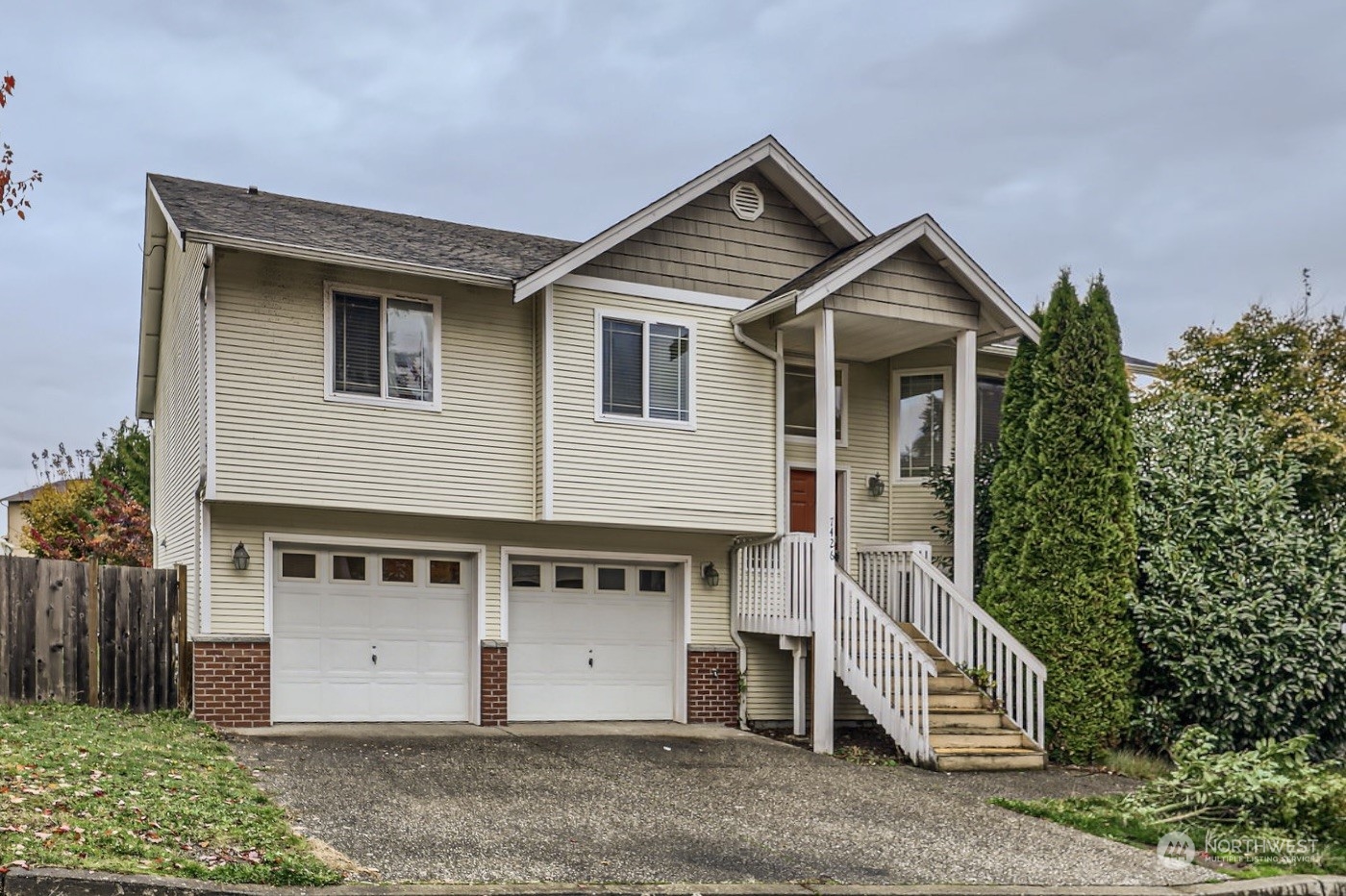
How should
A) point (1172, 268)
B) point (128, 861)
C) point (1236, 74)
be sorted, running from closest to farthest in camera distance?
point (128, 861) < point (1236, 74) < point (1172, 268)

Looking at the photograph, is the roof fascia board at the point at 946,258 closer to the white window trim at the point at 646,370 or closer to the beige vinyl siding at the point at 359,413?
the white window trim at the point at 646,370

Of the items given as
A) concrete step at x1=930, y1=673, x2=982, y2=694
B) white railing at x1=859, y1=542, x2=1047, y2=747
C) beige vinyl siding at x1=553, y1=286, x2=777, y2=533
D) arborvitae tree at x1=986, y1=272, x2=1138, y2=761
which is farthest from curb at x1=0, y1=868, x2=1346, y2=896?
beige vinyl siding at x1=553, y1=286, x2=777, y2=533

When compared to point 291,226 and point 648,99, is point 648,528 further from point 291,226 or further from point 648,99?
point 648,99

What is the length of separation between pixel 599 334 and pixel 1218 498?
7.51 meters

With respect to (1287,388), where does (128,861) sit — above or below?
below

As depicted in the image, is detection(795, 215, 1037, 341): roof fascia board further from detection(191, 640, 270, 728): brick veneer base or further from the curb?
the curb

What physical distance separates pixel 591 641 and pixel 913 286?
19.4ft

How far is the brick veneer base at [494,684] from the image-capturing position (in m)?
14.6

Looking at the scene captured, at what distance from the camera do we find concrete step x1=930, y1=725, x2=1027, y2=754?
1287cm

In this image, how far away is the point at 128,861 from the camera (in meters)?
6.34

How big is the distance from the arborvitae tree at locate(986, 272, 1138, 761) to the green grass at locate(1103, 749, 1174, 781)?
0.18 m

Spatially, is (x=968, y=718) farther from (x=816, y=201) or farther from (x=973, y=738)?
(x=816, y=201)

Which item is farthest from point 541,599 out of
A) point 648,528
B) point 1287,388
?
point 1287,388

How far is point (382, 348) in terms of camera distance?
13906 millimetres
